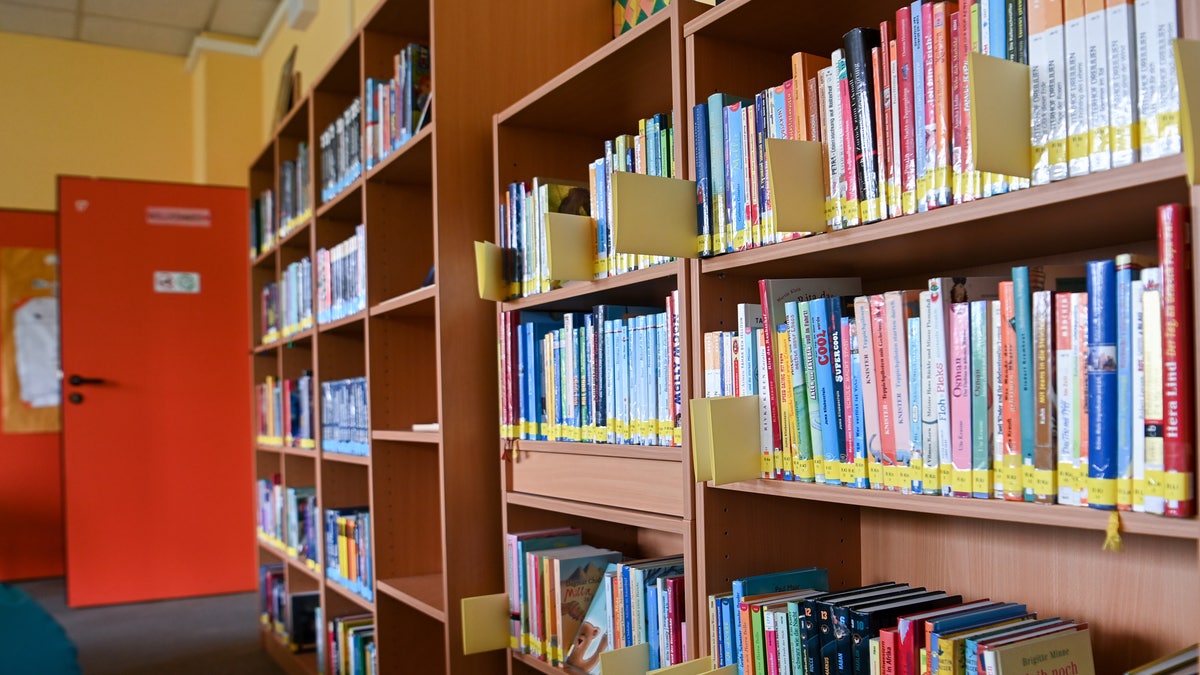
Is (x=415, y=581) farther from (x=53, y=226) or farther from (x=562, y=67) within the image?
(x=53, y=226)

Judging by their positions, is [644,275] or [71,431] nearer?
[644,275]

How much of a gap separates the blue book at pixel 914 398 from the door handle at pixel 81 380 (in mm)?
4828

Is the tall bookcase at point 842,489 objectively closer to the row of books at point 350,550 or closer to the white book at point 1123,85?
the white book at point 1123,85

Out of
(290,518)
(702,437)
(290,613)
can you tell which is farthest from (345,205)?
(702,437)

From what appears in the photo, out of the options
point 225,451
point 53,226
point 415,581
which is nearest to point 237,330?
point 225,451

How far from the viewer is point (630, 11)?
2420 mm

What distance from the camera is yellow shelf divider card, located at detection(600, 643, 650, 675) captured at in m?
1.65

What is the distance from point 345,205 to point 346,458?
0.83 metres

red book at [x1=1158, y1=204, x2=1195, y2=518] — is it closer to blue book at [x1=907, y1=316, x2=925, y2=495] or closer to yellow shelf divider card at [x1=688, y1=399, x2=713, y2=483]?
blue book at [x1=907, y1=316, x2=925, y2=495]

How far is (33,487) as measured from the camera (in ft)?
19.8

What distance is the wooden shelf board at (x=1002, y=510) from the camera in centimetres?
94

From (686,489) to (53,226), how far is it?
19.4 ft

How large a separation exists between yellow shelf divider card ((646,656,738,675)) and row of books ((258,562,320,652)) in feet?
7.67

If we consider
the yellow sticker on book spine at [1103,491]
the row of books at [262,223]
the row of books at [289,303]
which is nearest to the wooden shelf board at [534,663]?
the yellow sticker on book spine at [1103,491]
